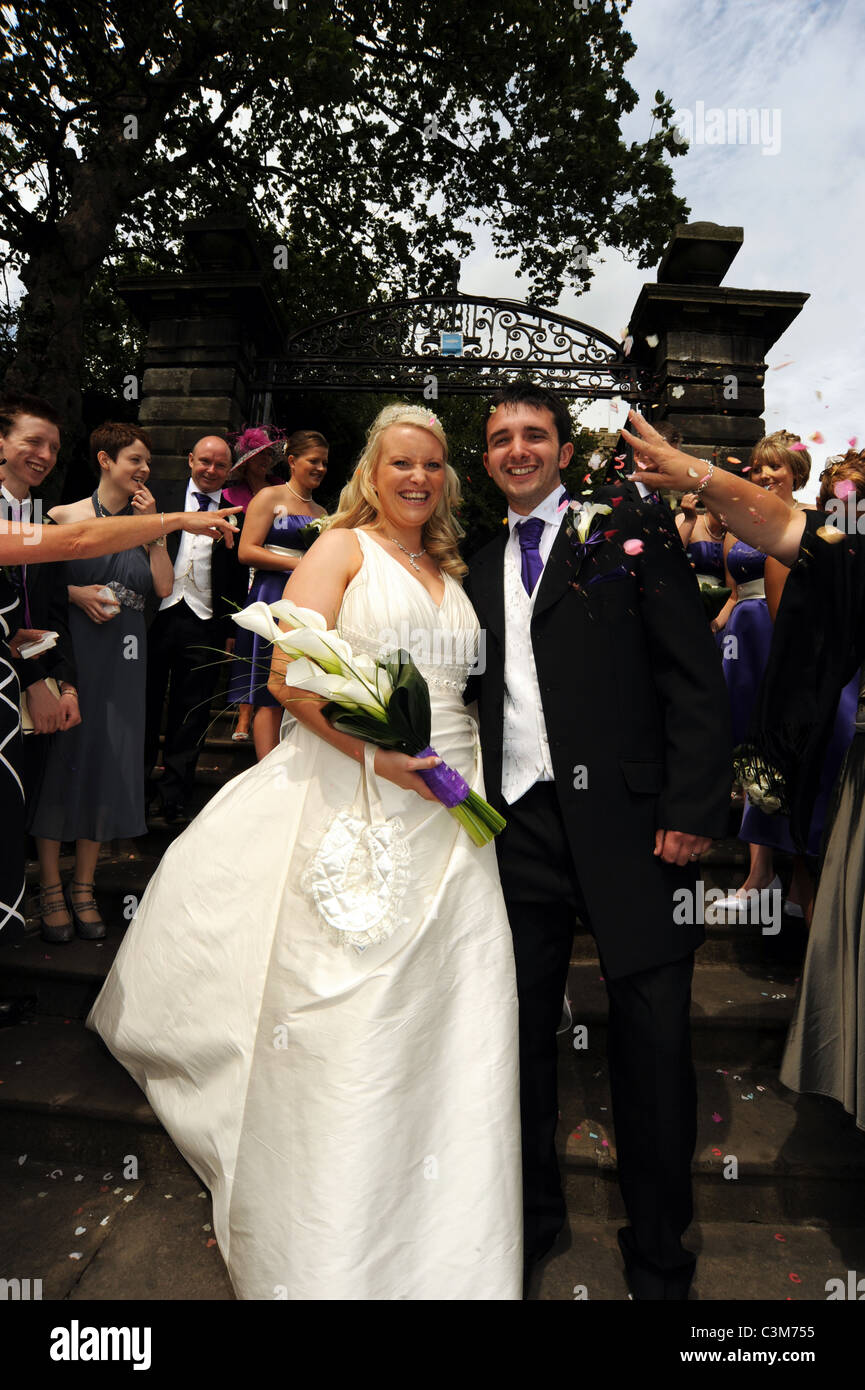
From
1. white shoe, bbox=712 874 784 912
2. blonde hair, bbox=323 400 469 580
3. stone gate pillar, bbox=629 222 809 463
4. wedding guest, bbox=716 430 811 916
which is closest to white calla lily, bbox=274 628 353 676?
blonde hair, bbox=323 400 469 580

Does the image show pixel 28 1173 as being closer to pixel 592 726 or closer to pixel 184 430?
pixel 592 726

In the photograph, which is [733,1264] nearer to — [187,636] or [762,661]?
[762,661]

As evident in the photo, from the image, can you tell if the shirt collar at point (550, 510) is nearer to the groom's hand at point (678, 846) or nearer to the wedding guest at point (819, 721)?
the wedding guest at point (819, 721)

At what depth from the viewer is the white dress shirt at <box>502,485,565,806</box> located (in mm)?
2307

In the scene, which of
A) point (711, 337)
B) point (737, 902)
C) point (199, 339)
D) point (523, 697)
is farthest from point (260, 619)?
point (711, 337)

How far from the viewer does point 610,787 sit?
221 centimetres

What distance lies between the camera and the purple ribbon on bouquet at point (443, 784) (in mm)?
2111

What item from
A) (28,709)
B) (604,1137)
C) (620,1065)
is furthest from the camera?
(28,709)

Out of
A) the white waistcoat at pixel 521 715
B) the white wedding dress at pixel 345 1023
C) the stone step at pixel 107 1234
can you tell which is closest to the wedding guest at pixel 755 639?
the white waistcoat at pixel 521 715

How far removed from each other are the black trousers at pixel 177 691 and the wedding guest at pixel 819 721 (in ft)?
10.8

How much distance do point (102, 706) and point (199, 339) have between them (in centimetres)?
497

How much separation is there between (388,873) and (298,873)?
0.27 m

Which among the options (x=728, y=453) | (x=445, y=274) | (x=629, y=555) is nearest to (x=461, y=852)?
(x=629, y=555)

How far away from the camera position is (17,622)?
293 cm
